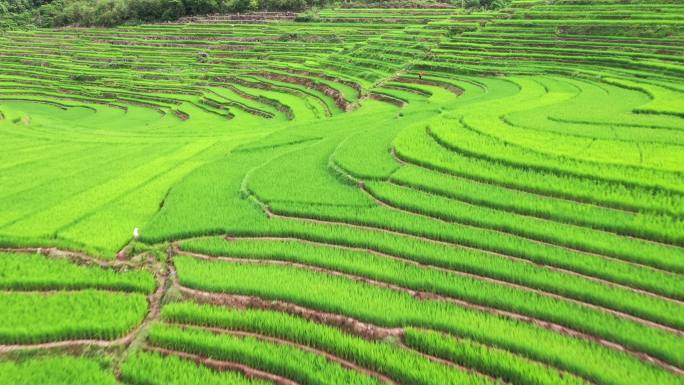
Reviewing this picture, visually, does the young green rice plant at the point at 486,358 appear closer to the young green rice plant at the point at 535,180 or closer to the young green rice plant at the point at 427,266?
the young green rice plant at the point at 427,266

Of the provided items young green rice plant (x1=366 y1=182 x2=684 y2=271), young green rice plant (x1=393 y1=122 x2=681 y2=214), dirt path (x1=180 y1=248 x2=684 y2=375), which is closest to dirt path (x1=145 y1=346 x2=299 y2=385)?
dirt path (x1=180 y1=248 x2=684 y2=375)

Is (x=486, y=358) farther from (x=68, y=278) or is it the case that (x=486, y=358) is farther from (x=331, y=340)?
(x=68, y=278)

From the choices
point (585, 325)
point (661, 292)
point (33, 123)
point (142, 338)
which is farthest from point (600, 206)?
point (33, 123)

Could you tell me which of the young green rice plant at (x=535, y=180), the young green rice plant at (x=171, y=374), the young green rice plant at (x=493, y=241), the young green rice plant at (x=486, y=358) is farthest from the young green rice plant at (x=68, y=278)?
the young green rice plant at (x=535, y=180)

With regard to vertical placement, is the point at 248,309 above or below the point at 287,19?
below

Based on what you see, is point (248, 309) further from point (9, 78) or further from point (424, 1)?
point (424, 1)

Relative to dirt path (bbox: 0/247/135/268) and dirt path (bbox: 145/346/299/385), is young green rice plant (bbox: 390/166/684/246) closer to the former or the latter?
dirt path (bbox: 145/346/299/385)

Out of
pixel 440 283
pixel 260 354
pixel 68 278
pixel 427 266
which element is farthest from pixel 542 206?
pixel 68 278
